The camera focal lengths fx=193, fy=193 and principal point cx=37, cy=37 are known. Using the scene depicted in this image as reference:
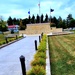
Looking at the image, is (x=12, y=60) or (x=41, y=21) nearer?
(x=12, y=60)

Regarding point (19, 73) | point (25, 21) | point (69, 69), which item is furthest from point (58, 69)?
point (25, 21)

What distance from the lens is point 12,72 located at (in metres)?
8.45

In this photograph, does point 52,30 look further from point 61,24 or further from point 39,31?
point 61,24

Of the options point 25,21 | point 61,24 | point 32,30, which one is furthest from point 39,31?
point 25,21

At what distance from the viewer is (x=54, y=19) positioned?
110 meters

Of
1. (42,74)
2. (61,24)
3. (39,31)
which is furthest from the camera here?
(61,24)

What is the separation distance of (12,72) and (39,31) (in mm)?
51164

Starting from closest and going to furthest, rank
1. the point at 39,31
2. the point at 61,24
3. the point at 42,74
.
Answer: the point at 42,74
the point at 39,31
the point at 61,24

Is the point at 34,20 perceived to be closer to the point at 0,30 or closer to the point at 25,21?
the point at 25,21

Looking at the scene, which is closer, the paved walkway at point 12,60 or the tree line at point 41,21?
the paved walkway at point 12,60

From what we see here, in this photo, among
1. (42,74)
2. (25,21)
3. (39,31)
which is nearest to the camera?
(42,74)

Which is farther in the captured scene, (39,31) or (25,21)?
(25,21)

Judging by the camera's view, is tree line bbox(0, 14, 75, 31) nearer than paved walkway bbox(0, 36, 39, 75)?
No

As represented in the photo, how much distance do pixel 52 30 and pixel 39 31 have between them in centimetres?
469
